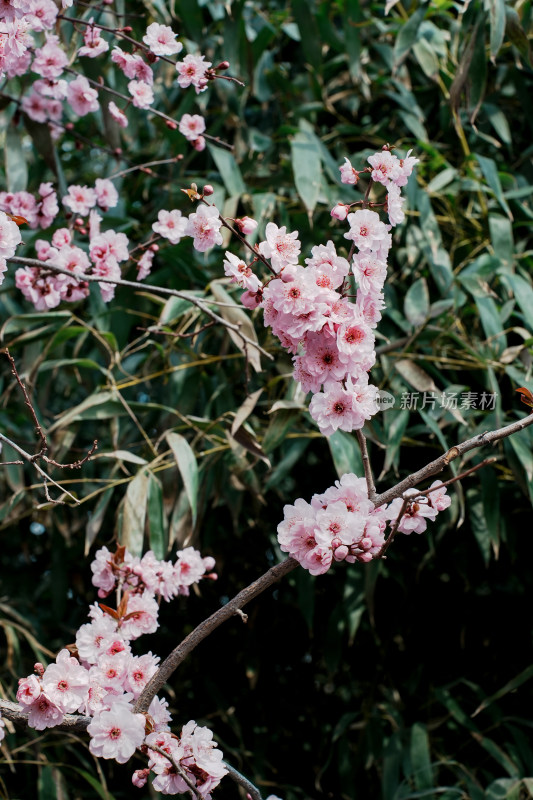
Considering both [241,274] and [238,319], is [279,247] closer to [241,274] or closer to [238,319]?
[241,274]

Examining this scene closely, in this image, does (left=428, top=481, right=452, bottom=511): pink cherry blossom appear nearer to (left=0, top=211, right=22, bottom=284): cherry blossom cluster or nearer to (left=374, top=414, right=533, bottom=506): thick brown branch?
(left=374, top=414, right=533, bottom=506): thick brown branch

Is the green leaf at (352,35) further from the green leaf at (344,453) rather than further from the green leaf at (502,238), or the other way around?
the green leaf at (344,453)

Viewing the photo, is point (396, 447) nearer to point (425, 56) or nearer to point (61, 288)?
point (61, 288)

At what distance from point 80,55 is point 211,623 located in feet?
2.97

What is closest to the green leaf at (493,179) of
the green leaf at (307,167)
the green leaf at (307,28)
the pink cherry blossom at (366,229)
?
the green leaf at (307,167)

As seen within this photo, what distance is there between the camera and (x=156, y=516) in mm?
1357

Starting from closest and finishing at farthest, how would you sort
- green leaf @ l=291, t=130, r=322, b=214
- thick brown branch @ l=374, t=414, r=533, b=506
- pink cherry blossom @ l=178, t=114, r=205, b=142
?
thick brown branch @ l=374, t=414, r=533, b=506, pink cherry blossom @ l=178, t=114, r=205, b=142, green leaf @ l=291, t=130, r=322, b=214

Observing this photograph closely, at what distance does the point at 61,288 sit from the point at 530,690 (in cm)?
117

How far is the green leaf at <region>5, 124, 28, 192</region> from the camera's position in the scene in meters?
1.54

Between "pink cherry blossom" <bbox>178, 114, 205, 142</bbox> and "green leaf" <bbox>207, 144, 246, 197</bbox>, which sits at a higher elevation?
"pink cherry blossom" <bbox>178, 114, 205, 142</bbox>

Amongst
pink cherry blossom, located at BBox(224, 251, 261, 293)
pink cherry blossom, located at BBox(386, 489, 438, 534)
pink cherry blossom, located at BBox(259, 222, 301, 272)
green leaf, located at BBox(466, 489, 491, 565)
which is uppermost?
pink cherry blossom, located at BBox(259, 222, 301, 272)

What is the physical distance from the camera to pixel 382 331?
1643 mm

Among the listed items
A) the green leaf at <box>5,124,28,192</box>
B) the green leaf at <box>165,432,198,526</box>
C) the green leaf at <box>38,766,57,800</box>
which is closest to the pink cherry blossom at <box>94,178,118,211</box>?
the green leaf at <box>5,124,28,192</box>

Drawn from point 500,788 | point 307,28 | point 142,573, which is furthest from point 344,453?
point 307,28
